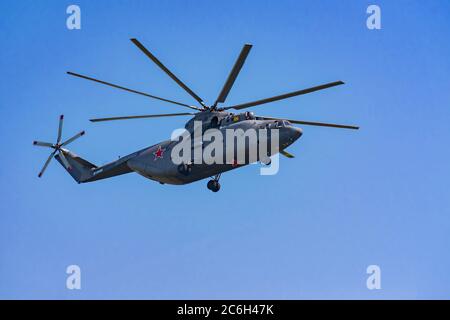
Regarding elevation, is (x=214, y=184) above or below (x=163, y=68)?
below

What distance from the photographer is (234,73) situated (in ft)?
110

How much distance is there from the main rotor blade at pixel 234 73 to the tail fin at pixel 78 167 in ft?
38.6

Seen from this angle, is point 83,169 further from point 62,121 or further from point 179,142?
point 179,142

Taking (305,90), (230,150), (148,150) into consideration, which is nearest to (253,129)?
(230,150)

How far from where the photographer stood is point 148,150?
41531 mm

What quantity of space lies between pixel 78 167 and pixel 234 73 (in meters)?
17.0

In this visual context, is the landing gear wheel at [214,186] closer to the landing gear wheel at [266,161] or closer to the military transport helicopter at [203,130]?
the military transport helicopter at [203,130]

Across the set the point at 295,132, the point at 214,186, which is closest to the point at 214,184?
the point at 214,186

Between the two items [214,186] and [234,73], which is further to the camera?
[214,186]

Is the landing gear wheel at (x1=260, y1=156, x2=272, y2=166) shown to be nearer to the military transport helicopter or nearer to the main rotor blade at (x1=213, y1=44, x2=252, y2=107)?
the military transport helicopter

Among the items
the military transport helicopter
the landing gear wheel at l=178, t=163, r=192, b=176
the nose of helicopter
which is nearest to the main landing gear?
the military transport helicopter

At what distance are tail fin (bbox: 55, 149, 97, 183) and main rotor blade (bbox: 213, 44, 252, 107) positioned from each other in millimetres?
11769

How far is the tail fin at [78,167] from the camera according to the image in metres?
45.1

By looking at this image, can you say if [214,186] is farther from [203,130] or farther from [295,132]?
[295,132]
